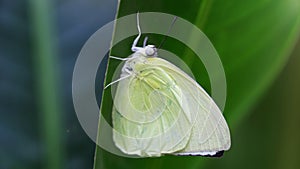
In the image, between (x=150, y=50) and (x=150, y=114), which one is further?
(x=150, y=114)

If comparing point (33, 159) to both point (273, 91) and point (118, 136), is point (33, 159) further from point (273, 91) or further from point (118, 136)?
point (273, 91)

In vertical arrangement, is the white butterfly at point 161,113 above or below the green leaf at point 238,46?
below

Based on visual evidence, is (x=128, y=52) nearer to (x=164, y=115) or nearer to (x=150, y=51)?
(x=150, y=51)

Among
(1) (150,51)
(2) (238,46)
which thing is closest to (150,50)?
(1) (150,51)

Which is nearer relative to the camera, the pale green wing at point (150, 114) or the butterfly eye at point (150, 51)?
the butterfly eye at point (150, 51)

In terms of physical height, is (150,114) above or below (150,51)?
below
